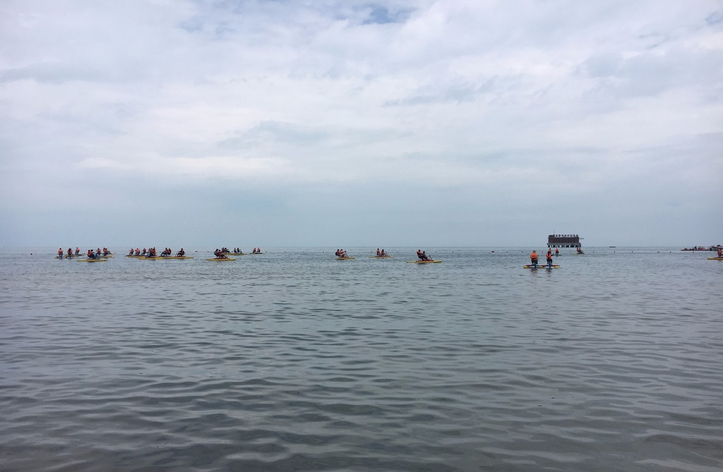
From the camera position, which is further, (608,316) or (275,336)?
(608,316)

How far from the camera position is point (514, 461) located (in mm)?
8461

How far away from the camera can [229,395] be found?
40.2ft

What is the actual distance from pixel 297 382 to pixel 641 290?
1348 inches

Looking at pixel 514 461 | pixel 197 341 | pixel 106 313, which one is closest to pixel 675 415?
pixel 514 461

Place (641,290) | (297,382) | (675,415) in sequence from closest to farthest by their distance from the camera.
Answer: (675,415) → (297,382) → (641,290)

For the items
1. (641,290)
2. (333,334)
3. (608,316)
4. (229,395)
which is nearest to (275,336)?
(333,334)

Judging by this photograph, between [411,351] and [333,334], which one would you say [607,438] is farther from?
[333,334]

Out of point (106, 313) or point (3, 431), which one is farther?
point (106, 313)

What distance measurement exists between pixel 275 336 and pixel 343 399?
8894mm

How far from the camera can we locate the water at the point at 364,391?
28.8ft

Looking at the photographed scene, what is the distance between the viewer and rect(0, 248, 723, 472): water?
877 cm

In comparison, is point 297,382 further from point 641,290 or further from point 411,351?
point 641,290

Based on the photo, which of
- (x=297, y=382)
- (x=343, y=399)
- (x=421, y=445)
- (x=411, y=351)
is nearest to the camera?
(x=421, y=445)

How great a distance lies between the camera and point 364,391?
41.0 ft
